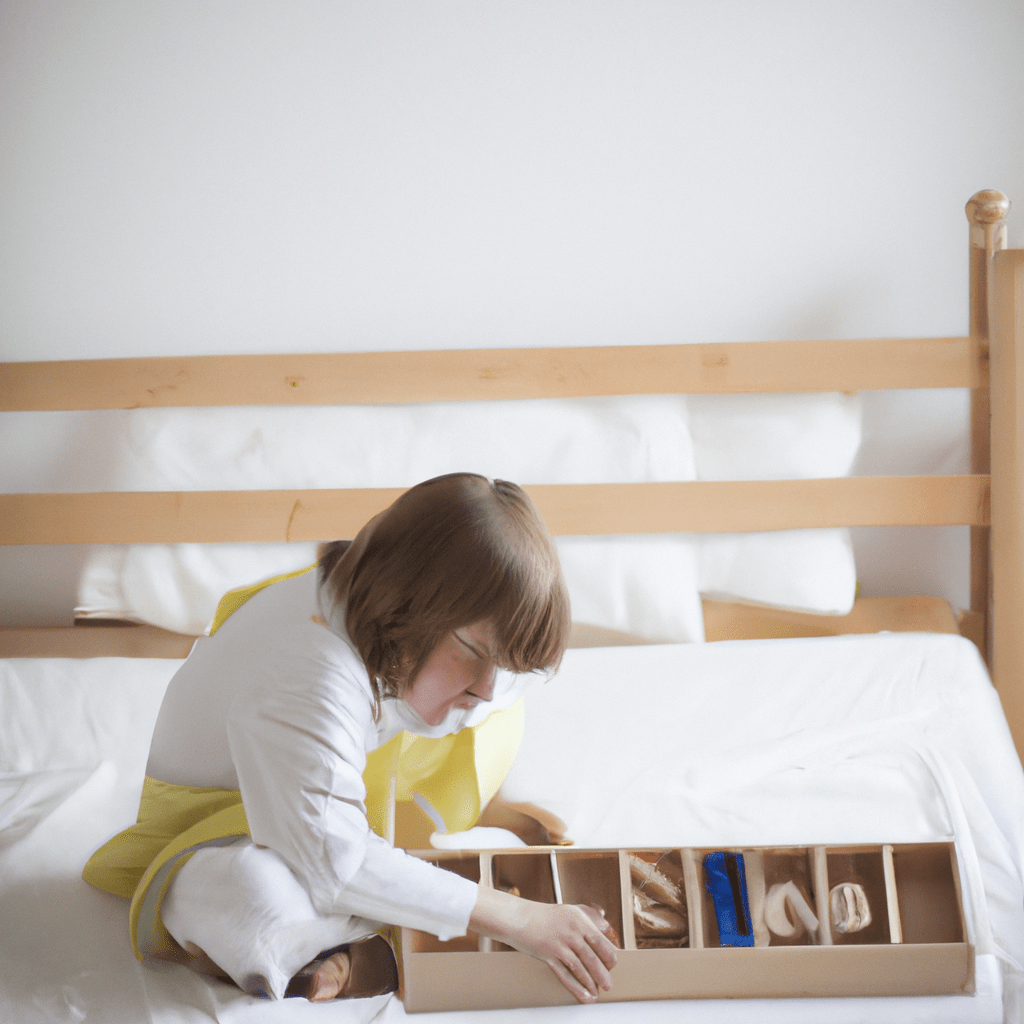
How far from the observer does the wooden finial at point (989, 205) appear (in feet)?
4.26

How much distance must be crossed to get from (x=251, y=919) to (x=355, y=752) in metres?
0.16

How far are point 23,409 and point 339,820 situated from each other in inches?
42.2

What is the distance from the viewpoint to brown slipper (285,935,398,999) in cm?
75

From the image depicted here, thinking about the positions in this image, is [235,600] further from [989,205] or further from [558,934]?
[989,205]

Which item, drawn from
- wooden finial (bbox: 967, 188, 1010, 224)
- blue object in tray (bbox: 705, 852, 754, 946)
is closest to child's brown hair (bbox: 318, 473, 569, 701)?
blue object in tray (bbox: 705, 852, 754, 946)

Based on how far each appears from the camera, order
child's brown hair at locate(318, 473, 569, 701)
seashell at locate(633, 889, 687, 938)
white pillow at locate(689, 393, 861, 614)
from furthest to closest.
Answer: white pillow at locate(689, 393, 861, 614)
seashell at locate(633, 889, 687, 938)
child's brown hair at locate(318, 473, 569, 701)

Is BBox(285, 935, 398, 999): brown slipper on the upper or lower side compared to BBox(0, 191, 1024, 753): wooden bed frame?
lower

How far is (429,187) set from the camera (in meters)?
1.49

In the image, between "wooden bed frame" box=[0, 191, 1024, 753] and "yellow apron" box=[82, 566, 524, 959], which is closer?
"yellow apron" box=[82, 566, 524, 959]

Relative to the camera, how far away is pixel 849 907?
0.83 meters

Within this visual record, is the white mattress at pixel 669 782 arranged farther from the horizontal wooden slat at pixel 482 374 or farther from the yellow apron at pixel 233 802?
the horizontal wooden slat at pixel 482 374

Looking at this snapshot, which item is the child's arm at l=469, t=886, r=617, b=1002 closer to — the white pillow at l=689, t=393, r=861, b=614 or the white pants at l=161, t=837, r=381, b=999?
the white pants at l=161, t=837, r=381, b=999

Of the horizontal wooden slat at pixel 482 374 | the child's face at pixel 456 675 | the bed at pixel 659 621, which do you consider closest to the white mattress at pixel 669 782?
the bed at pixel 659 621

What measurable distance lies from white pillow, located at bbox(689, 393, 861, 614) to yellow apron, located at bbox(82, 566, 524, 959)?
1.61ft
